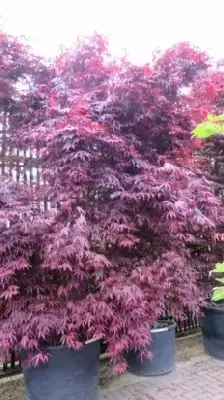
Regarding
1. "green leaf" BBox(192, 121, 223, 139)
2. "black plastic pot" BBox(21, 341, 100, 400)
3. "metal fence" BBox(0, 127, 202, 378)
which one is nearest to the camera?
"green leaf" BBox(192, 121, 223, 139)

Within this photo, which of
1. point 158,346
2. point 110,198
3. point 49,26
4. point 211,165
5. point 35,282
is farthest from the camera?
point 211,165

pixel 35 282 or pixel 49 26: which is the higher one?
pixel 49 26

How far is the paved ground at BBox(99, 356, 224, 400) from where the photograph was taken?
269 centimetres

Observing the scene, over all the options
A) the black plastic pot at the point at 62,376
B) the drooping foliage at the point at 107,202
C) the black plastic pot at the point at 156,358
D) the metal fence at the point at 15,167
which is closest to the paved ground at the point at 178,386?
the black plastic pot at the point at 156,358

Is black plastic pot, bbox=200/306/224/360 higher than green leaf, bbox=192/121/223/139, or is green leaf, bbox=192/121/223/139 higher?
green leaf, bbox=192/121/223/139

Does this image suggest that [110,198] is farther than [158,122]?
No

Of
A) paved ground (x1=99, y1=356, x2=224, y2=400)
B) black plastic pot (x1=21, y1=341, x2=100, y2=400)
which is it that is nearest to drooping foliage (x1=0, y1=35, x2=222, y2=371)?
black plastic pot (x1=21, y1=341, x2=100, y2=400)

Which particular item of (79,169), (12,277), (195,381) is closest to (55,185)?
(79,169)

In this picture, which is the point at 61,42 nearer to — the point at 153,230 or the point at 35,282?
the point at 153,230

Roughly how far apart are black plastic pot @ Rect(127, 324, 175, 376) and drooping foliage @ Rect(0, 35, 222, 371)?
34 cm

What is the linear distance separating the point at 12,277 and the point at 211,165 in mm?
2870

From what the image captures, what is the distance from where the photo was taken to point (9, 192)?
2.42 meters

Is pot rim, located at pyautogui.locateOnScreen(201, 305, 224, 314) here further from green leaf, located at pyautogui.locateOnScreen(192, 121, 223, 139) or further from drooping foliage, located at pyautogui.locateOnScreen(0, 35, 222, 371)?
green leaf, located at pyautogui.locateOnScreen(192, 121, 223, 139)

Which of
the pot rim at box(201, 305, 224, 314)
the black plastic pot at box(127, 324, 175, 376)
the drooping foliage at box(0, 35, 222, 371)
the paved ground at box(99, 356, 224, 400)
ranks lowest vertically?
the paved ground at box(99, 356, 224, 400)
